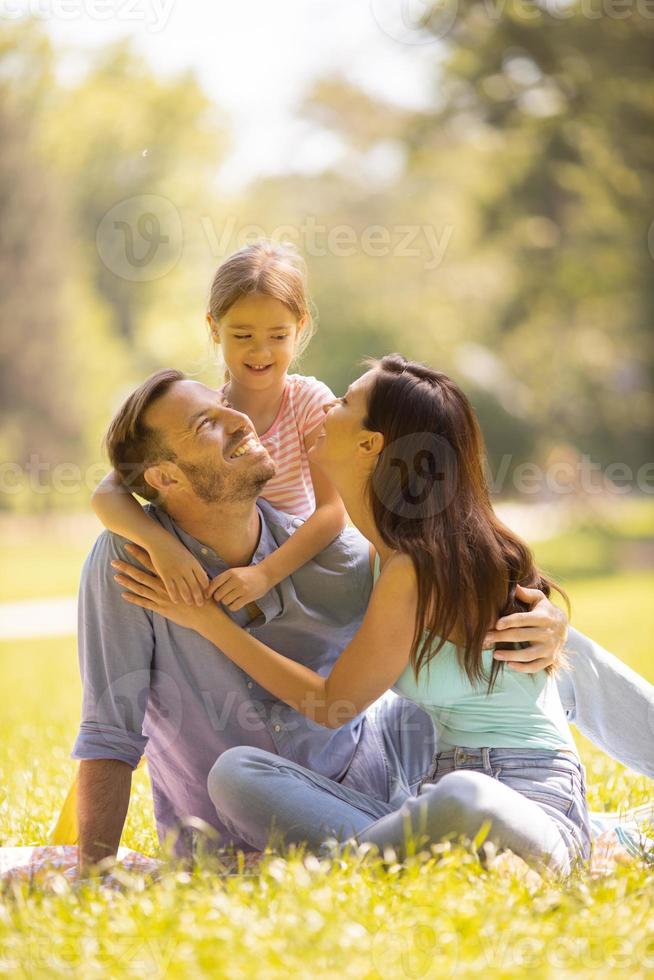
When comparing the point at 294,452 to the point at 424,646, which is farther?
the point at 294,452

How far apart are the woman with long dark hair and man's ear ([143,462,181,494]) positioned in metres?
0.37

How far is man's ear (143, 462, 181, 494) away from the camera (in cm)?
302

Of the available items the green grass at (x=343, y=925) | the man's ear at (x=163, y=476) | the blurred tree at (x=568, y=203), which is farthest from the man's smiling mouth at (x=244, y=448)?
the blurred tree at (x=568, y=203)

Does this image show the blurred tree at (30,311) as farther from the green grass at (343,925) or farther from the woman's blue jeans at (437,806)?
the green grass at (343,925)

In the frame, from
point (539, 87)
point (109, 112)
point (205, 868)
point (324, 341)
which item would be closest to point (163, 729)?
point (205, 868)

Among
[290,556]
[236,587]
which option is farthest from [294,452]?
[236,587]

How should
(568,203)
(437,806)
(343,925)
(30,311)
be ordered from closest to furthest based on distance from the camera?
(343,925), (437,806), (568,203), (30,311)

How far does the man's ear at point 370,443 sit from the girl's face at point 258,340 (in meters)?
0.74

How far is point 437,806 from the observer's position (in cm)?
244

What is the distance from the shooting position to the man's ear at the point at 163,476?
3.02 metres

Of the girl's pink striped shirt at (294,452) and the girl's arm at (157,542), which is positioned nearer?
the girl's arm at (157,542)

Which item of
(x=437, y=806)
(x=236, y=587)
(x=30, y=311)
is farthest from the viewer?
(x=30, y=311)

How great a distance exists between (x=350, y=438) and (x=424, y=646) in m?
0.60

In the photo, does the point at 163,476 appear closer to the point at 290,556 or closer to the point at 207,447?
the point at 207,447
